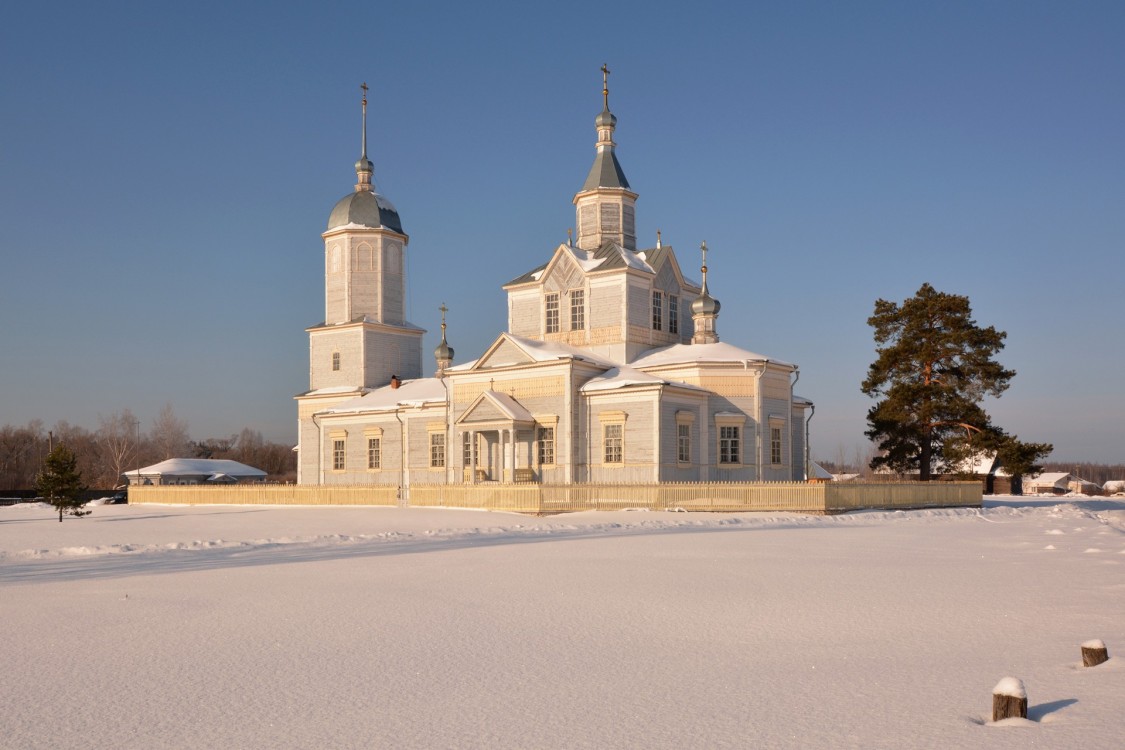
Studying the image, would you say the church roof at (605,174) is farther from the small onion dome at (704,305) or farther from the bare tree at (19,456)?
the bare tree at (19,456)

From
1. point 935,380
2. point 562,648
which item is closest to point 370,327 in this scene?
point 935,380

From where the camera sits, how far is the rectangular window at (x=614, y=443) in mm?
33688

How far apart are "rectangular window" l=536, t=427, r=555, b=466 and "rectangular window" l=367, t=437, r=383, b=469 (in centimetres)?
971

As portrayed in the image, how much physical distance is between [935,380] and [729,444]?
11.5 m

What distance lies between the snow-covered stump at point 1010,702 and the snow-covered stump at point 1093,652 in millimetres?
1723

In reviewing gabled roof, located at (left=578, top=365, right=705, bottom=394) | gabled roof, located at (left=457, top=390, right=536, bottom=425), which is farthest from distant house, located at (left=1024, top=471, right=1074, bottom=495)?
gabled roof, located at (left=457, top=390, right=536, bottom=425)

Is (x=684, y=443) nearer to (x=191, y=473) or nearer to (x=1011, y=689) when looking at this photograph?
(x=1011, y=689)

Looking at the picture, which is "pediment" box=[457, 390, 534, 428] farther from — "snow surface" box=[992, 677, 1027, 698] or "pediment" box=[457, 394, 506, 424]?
"snow surface" box=[992, 677, 1027, 698]

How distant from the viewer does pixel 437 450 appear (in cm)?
4016

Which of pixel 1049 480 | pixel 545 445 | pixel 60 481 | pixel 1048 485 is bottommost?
pixel 1048 485

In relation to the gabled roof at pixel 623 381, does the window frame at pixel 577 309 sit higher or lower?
higher

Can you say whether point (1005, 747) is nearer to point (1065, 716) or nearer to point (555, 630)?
point (1065, 716)

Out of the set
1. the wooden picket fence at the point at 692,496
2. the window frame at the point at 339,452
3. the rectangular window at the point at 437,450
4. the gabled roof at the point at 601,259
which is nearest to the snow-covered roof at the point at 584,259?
the gabled roof at the point at 601,259

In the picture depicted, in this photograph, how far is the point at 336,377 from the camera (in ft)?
153
